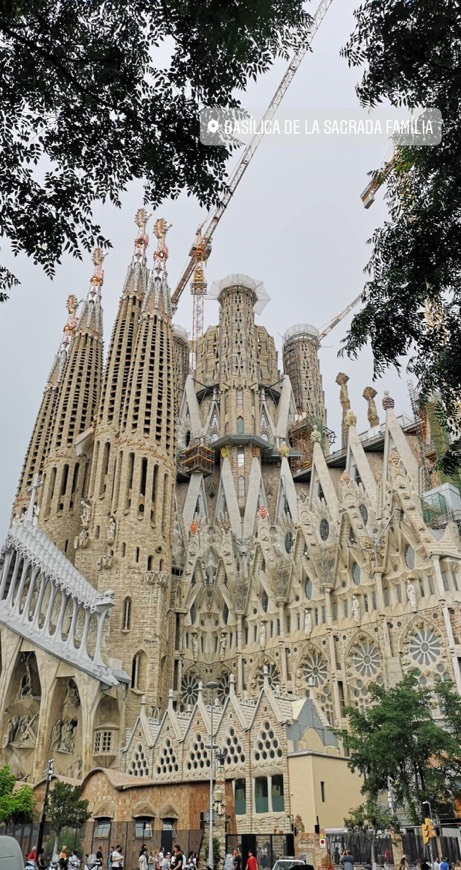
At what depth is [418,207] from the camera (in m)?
9.09

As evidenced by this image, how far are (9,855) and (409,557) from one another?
85.5 ft

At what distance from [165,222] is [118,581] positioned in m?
28.8

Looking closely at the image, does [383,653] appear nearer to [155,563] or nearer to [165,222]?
[155,563]

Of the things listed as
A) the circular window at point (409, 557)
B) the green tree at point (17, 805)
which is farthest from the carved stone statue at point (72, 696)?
the circular window at point (409, 557)

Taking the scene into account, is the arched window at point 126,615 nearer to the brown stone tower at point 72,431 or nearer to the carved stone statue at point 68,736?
the carved stone statue at point 68,736

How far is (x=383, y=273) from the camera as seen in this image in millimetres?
9359

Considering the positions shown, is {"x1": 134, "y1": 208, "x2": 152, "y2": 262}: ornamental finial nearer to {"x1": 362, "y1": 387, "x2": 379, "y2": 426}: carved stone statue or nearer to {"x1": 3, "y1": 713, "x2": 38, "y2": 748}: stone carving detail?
{"x1": 362, "y1": 387, "x2": 379, "y2": 426}: carved stone statue

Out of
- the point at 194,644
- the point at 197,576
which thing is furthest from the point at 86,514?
the point at 194,644

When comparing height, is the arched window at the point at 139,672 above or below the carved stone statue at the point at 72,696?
above

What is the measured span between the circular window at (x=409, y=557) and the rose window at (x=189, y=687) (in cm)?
1304

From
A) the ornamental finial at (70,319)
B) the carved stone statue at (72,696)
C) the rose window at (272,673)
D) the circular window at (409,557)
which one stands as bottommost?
the carved stone statue at (72,696)

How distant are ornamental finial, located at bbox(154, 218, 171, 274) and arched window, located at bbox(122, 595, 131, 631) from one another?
2295cm

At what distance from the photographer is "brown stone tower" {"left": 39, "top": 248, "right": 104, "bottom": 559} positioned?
40312 millimetres

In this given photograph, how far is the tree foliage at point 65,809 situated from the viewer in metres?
19.6
